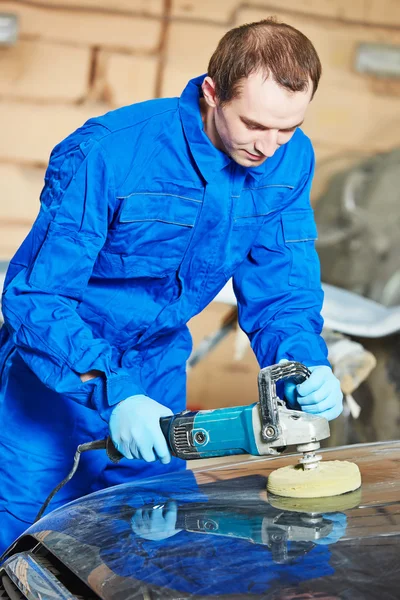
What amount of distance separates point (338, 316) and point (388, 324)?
215mm

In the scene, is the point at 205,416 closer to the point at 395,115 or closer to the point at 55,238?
the point at 55,238

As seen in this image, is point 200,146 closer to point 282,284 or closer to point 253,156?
point 253,156

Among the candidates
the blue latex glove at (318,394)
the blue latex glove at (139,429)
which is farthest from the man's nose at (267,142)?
the blue latex glove at (139,429)

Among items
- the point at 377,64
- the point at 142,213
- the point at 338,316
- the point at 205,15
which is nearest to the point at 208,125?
the point at 142,213

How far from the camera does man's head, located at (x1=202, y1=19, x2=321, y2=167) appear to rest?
5.29ft

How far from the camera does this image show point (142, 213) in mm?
1765

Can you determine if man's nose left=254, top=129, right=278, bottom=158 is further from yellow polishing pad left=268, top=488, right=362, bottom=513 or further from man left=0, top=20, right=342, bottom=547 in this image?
yellow polishing pad left=268, top=488, right=362, bottom=513

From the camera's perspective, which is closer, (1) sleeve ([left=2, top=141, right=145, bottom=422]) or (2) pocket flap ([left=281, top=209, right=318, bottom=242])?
(1) sleeve ([left=2, top=141, right=145, bottom=422])

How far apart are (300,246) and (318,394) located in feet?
1.45

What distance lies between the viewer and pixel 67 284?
1.65m

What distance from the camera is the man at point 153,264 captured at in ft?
5.29

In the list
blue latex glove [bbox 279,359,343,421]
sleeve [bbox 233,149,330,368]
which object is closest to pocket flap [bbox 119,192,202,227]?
sleeve [bbox 233,149,330,368]

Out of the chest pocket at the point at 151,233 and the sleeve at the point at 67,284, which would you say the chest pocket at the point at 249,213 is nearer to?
the chest pocket at the point at 151,233

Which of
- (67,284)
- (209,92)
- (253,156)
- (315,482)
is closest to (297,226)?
(253,156)
